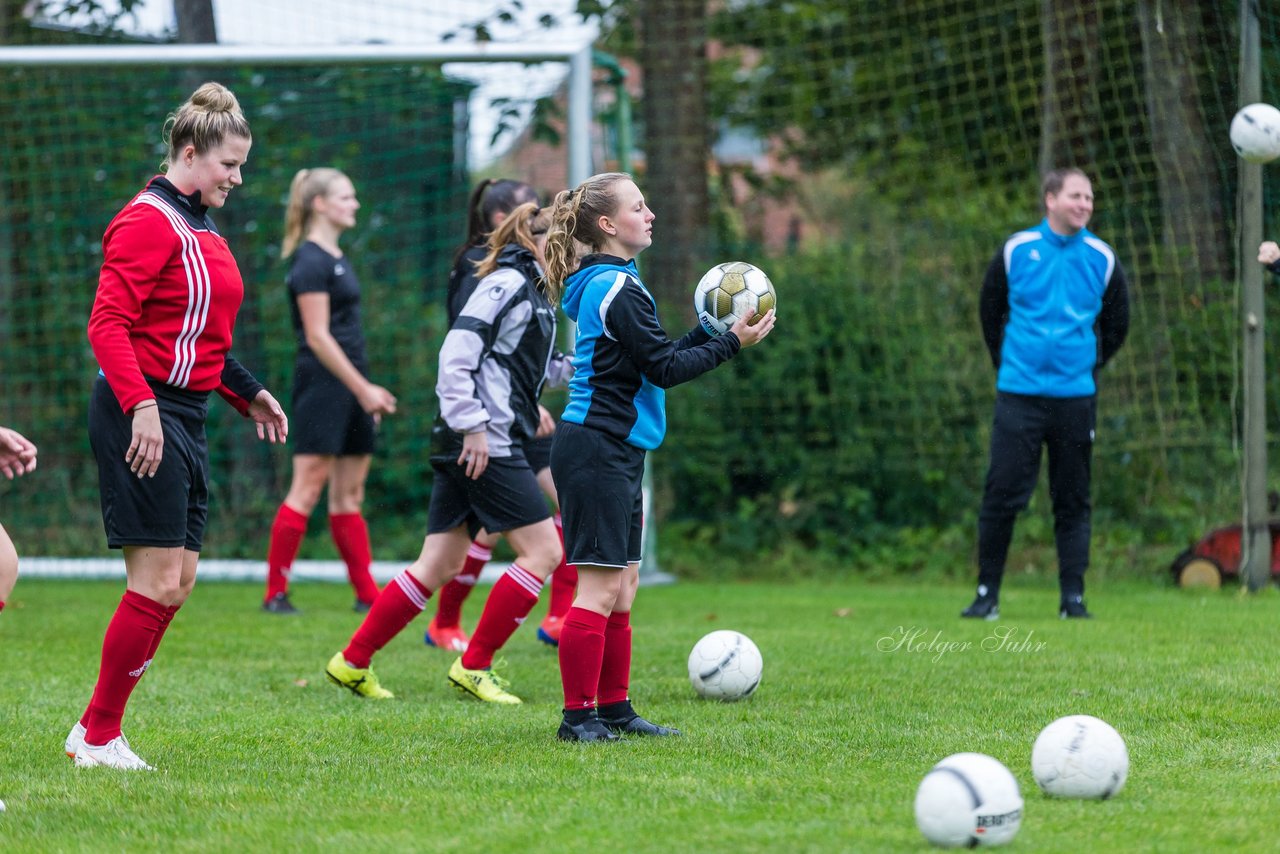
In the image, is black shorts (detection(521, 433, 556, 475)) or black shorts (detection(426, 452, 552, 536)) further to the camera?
black shorts (detection(521, 433, 556, 475))

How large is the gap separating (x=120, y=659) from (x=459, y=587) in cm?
248

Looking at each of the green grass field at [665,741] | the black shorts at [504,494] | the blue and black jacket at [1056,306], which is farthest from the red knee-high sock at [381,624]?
the blue and black jacket at [1056,306]

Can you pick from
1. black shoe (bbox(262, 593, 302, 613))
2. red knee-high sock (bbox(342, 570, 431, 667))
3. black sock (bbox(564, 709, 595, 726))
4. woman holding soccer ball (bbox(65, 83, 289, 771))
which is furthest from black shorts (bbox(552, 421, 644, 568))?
black shoe (bbox(262, 593, 302, 613))

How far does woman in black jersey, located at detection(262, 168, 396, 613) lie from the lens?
23.9ft

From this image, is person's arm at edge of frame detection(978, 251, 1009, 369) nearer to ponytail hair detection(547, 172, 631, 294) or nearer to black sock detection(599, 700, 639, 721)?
ponytail hair detection(547, 172, 631, 294)

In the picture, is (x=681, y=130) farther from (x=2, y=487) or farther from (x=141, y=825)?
(x=141, y=825)

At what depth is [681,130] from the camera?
10.7m

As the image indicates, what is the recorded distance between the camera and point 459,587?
20.9 ft

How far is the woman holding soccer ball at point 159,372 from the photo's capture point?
3807 mm

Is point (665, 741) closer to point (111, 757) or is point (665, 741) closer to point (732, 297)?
point (732, 297)

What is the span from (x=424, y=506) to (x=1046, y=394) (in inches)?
198

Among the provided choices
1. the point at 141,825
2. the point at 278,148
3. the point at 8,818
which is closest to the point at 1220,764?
the point at 141,825
